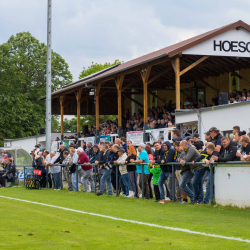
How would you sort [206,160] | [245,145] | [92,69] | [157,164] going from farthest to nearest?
[92,69] < [157,164] < [206,160] < [245,145]

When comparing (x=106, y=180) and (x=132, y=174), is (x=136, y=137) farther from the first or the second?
(x=132, y=174)

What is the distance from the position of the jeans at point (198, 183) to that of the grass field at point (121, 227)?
576mm

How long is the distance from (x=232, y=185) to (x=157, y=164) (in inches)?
112

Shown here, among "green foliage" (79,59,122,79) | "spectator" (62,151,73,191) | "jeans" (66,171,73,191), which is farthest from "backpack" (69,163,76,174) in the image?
"green foliage" (79,59,122,79)

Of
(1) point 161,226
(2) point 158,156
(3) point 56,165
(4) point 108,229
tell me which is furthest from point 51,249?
(3) point 56,165

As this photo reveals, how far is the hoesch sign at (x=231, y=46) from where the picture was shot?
23.2 m

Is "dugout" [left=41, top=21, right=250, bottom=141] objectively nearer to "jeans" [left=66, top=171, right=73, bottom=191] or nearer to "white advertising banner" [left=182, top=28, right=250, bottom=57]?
"white advertising banner" [left=182, top=28, right=250, bottom=57]

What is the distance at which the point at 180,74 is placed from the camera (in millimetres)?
22750

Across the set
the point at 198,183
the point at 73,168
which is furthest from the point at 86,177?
the point at 198,183

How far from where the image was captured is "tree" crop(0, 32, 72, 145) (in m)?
53.5

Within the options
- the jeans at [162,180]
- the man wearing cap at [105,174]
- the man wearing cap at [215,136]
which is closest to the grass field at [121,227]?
the jeans at [162,180]

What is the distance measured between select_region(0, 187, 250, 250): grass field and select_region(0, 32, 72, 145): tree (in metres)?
42.1

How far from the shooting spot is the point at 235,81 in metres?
29.6

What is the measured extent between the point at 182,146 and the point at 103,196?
177 inches
